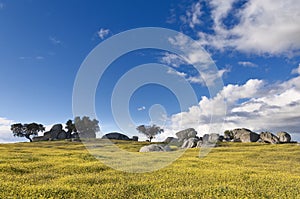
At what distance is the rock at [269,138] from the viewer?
4177 inches

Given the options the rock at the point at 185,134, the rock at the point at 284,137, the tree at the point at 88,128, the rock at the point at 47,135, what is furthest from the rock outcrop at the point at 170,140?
the rock at the point at 47,135

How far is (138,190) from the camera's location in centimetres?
1631

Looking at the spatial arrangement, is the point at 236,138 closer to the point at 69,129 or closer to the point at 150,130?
the point at 150,130

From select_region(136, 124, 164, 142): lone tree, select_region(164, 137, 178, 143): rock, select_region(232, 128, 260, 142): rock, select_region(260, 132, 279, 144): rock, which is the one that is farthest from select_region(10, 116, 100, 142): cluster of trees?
select_region(260, 132, 279, 144): rock

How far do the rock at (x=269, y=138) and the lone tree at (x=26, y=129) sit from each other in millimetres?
104025

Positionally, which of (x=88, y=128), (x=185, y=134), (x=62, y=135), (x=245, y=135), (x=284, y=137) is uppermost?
(x=88, y=128)

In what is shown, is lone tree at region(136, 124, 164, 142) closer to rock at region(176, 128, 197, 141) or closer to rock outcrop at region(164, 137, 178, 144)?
rock outcrop at region(164, 137, 178, 144)

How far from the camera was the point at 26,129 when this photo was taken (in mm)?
147125

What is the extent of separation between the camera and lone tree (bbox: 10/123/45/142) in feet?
479

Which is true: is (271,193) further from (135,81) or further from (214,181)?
(135,81)

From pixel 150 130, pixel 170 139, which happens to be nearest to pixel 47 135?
pixel 150 130

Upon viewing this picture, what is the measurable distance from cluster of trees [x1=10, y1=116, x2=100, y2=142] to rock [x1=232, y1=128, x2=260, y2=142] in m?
63.6

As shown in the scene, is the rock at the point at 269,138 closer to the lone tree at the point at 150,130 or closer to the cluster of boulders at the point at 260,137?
the cluster of boulders at the point at 260,137

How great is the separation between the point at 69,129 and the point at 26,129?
75.2 feet
